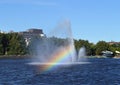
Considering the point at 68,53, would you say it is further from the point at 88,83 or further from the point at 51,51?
the point at 88,83

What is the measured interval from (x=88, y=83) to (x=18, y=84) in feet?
30.3

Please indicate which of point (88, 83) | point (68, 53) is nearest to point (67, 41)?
point (68, 53)

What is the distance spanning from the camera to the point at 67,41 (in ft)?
411

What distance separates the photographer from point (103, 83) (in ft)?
192

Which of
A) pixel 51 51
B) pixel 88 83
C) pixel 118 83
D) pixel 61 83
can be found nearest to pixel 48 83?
pixel 61 83

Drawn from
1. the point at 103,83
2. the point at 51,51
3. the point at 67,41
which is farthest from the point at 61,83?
the point at 51,51

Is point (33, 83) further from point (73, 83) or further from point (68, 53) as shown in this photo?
point (68, 53)

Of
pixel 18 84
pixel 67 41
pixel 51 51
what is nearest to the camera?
pixel 18 84

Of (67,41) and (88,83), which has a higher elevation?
(67,41)

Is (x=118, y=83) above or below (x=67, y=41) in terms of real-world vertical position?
below

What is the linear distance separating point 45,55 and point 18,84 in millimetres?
81360

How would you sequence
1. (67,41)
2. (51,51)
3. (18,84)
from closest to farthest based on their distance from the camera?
(18,84) → (67,41) → (51,51)

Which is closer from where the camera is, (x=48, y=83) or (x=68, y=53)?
(x=48, y=83)

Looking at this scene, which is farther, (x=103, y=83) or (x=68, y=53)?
(x=68, y=53)
